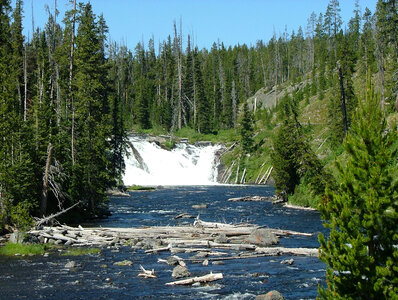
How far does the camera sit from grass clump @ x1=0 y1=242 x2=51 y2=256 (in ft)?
70.8

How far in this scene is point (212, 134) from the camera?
93625mm

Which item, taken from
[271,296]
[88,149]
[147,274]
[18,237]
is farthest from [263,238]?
[88,149]

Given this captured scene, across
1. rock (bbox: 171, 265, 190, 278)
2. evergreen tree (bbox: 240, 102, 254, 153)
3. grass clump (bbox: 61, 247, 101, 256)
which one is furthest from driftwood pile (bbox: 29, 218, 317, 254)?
evergreen tree (bbox: 240, 102, 254, 153)

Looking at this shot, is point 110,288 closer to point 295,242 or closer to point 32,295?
point 32,295

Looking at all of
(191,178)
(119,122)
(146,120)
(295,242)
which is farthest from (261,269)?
(146,120)

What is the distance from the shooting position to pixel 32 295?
15.2m

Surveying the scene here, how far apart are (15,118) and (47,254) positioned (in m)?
8.91

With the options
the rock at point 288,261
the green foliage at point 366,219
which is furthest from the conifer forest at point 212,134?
the rock at point 288,261

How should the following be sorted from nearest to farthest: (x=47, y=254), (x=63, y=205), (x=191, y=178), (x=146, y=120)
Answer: (x=47, y=254), (x=63, y=205), (x=191, y=178), (x=146, y=120)

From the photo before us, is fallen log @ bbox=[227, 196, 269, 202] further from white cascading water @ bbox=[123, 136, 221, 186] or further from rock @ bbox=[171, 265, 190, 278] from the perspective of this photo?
rock @ bbox=[171, 265, 190, 278]

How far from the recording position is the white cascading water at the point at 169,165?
222 ft

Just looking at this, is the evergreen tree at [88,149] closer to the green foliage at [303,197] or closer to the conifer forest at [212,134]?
the conifer forest at [212,134]

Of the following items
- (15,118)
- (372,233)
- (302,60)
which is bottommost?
(372,233)

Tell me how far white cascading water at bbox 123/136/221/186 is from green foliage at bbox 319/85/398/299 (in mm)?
56824
